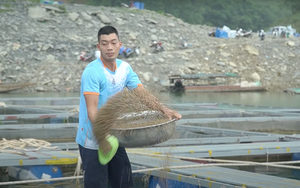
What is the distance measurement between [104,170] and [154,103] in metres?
0.61

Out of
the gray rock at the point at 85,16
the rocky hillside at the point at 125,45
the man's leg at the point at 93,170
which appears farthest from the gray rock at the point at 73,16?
the man's leg at the point at 93,170

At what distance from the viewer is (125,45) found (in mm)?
30172

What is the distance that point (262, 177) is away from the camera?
18.5 feet

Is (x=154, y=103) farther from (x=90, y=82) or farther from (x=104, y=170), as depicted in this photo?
(x=104, y=170)

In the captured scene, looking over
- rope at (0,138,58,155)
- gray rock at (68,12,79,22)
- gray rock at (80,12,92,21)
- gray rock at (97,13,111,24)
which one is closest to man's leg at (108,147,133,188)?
rope at (0,138,58,155)

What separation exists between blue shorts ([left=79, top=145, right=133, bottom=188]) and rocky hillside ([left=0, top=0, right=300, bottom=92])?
21977 mm

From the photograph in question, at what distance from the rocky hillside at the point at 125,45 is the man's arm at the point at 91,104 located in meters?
22.2

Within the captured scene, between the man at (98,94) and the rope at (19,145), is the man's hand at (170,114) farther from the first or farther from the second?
the rope at (19,145)

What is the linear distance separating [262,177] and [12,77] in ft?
74.1

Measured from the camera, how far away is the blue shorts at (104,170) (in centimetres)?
367

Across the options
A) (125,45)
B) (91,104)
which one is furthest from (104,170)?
(125,45)

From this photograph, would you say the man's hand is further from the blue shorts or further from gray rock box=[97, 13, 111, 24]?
gray rock box=[97, 13, 111, 24]

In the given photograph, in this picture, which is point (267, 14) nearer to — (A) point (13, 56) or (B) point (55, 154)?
(A) point (13, 56)

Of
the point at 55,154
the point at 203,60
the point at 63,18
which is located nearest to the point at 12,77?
the point at 63,18
